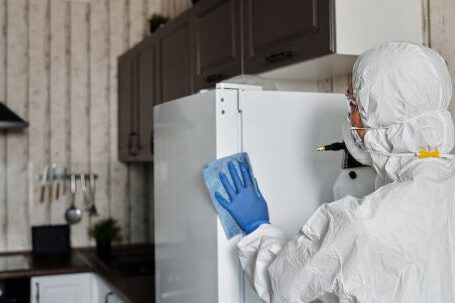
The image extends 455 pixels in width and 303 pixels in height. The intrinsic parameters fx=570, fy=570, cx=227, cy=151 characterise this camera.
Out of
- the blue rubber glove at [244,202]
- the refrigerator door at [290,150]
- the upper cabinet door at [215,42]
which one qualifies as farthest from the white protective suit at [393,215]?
the upper cabinet door at [215,42]

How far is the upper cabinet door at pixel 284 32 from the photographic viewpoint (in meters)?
1.67

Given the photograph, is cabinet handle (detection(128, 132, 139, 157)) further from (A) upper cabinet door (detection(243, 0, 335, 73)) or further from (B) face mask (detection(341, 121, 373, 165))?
(B) face mask (detection(341, 121, 373, 165))

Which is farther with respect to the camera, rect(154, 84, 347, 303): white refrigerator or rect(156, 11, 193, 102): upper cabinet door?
rect(156, 11, 193, 102): upper cabinet door

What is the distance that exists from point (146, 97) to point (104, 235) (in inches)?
34.9

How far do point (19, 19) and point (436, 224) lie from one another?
315cm

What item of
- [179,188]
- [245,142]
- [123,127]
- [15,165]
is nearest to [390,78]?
[245,142]

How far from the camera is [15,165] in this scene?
11.6 ft

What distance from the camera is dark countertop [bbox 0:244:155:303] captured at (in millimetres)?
2441

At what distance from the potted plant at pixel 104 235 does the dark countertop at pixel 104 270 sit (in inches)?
2.3

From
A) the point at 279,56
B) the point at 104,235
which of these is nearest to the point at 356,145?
the point at 279,56

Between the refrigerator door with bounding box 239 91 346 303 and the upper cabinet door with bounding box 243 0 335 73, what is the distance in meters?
0.19

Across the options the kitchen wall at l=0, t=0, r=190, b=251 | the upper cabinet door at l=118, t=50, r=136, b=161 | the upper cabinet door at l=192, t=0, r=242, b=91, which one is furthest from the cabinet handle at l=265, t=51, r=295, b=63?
the kitchen wall at l=0, t=0, r=190, b=251

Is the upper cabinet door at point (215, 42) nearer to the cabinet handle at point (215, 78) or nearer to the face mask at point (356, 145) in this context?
the cabinet handle at point (215, 78)

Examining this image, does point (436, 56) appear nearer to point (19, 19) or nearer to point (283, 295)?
point (283, 295)
